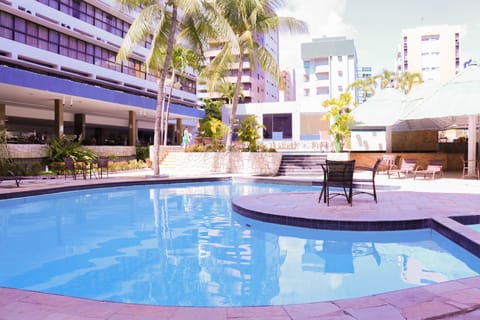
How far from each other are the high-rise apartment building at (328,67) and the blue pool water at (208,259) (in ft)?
158

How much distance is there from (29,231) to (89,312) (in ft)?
16.1

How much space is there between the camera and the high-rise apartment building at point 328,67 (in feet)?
177

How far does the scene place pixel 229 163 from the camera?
18.2 meters

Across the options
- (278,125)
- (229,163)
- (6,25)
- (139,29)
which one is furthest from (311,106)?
(6,25)

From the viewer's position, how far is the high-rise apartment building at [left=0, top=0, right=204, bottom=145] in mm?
20875

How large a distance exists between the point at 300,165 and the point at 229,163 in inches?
130

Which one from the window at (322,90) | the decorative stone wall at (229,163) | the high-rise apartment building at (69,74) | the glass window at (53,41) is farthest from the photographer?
the window at (322,90)

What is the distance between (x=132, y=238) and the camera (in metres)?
6.41

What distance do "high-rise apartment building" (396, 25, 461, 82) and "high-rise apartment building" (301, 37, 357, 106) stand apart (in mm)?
14548

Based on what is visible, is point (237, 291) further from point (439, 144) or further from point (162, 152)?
point (439, 144)

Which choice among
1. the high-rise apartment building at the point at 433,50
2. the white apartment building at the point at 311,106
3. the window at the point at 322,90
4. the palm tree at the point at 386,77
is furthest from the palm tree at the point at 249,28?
the high-rise apartment building at the point at 433,50

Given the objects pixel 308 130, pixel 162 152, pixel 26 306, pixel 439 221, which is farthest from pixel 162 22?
pixel 308 130

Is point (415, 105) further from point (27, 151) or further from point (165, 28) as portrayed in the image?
point (27, 151)

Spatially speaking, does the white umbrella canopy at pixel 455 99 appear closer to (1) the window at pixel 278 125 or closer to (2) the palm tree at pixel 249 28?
(2) the palm tree at pixel 249 28
